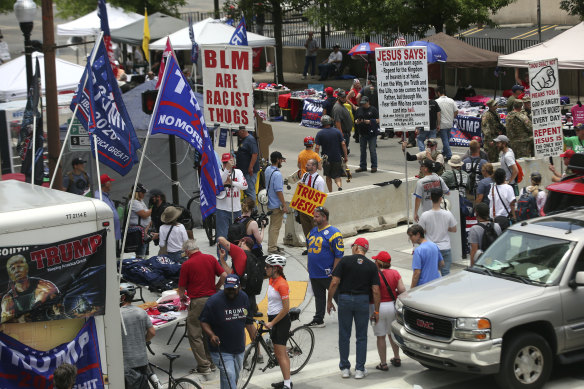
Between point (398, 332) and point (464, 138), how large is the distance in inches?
581

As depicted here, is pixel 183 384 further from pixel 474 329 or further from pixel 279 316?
pixel 474 329

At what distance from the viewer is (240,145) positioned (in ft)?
56.6

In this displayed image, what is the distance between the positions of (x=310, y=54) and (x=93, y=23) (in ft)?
31.2

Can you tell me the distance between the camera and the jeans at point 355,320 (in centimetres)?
1034

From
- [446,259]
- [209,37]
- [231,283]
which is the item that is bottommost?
[446,259]

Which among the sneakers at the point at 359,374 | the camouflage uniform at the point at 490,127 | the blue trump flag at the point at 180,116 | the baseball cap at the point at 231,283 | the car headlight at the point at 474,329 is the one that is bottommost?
the sneakers at the point at 359,374

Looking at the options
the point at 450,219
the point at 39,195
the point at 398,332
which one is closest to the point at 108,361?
the point at 39,195

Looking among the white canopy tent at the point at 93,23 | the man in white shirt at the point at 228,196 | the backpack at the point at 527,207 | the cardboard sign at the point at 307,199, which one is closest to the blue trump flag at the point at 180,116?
the man in white shirt at the point at 228,196

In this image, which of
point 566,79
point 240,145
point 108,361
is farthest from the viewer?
point 566,79

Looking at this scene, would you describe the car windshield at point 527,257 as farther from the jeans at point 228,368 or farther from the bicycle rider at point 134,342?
the bicycle rider at point 134,342

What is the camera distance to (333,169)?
1880 cm

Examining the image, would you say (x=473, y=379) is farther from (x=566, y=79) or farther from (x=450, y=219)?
(x=566, y=79)

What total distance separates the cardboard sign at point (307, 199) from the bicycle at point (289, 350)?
13.1ft

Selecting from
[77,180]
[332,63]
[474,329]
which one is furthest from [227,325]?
[332,63]
